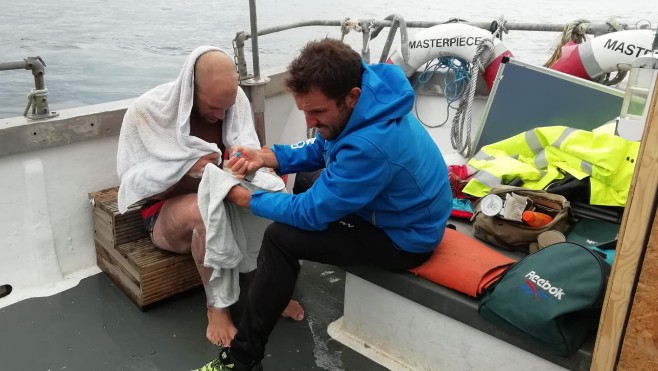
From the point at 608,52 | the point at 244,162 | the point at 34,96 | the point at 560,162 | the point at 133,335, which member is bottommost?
the point at 133,335

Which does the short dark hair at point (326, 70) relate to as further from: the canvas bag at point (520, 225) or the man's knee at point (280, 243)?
the canvas bag at point (520, 225)

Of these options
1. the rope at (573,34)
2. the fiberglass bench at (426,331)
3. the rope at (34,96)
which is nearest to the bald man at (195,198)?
the fiberglass bench at (426,331)

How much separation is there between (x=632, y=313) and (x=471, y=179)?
4.37 feet

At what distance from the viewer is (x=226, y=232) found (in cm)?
215

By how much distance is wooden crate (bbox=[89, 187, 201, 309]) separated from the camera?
7.91ft

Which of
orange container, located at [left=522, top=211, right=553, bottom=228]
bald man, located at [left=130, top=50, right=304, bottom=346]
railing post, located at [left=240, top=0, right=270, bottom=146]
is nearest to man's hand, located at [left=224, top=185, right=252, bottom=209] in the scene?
bald man, located at [left=130, top=50, right=304, bottom=346]

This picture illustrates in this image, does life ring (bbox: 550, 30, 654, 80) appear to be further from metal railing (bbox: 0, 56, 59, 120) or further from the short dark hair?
metal railing (bbox: 0, 56, 59, 120)

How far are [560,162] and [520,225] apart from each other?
0.52m

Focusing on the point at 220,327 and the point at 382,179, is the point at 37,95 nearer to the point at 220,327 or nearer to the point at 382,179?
the point at 220,327

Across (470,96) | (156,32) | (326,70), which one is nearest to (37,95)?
(326,70)

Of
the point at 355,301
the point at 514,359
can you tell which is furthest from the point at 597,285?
the point at 355,301

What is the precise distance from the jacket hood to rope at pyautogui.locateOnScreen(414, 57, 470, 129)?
1970 mm

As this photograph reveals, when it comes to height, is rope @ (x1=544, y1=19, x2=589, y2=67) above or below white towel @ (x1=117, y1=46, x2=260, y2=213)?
above

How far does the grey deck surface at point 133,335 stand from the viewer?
2.17 meters
